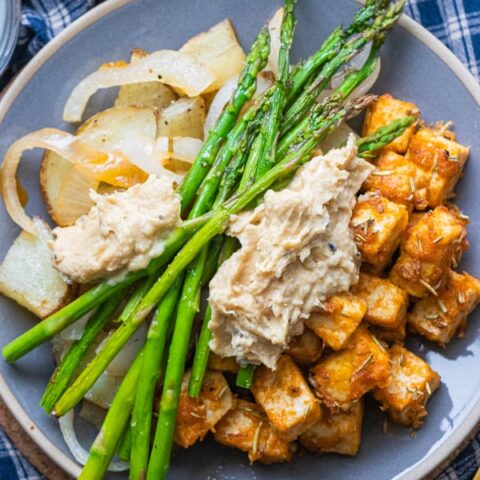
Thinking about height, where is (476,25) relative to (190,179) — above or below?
below

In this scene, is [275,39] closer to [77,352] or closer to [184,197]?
[184,197]

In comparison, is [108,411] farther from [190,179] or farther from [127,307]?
[190,179]

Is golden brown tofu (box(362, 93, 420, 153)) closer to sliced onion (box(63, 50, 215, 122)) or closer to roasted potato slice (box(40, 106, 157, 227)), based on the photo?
sliced onion (box(63, 50, 215, 122))

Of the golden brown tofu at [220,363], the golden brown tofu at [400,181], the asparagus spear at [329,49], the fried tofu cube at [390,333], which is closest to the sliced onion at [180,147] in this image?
the asparagus spear at [329,49]

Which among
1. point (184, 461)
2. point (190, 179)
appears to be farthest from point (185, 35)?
point (184, 461)

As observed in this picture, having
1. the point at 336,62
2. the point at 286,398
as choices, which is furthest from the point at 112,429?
the point at 336,62

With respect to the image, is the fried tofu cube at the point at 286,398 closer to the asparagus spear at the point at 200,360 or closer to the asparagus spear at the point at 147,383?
the asparagus spear at the point at 200,360
